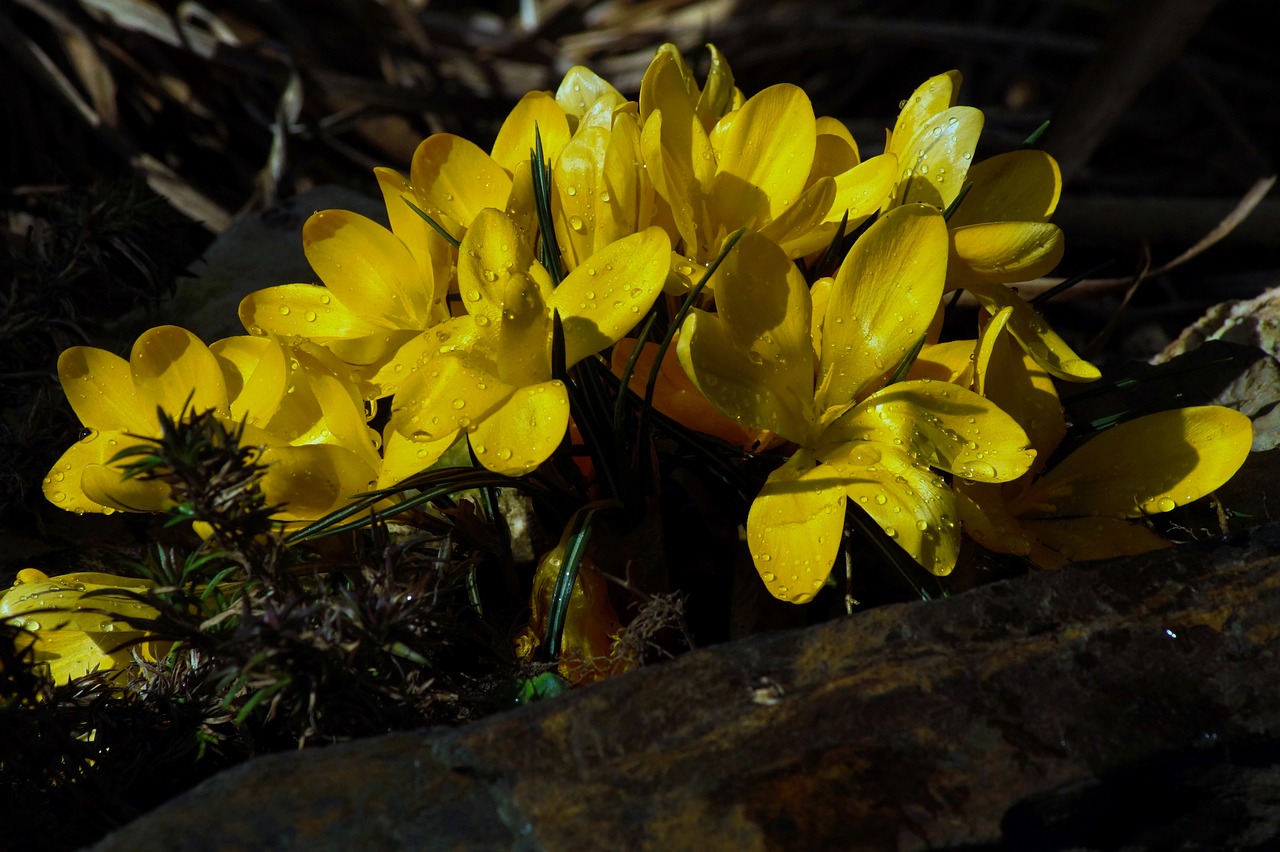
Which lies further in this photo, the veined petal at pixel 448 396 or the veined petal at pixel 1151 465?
the veined petal at pixel 1151 465

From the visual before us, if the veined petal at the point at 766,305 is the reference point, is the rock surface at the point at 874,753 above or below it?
below

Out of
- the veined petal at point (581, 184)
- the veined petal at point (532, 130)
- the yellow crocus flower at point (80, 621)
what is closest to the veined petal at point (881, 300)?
the veined petal at point (581, 184)

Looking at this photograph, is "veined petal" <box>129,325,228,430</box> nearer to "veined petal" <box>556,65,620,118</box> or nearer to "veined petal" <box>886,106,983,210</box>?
"veined petal" <box>556,65,620,118</box>

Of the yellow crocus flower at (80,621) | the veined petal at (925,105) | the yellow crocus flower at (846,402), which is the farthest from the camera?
the veined petal at (925,105)

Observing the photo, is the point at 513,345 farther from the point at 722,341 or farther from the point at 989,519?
the point at 989,519

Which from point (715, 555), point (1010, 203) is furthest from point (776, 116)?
point (715, 555)

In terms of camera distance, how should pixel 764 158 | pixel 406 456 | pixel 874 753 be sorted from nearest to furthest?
pixel 874 753 → pixel 406 456 → pixel 764 158

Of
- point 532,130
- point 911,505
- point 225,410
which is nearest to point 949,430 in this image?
point 911,505

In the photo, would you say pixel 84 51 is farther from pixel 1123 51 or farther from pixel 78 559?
pixel 1123 51

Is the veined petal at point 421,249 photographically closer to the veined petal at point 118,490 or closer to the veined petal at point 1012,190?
the veined petal at point 118,490
